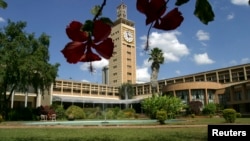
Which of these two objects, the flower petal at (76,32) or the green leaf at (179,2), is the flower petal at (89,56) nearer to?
the flower petal at (76,32)

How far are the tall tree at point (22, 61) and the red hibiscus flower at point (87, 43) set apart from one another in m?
28.1

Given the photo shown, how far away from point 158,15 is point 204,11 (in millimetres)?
87

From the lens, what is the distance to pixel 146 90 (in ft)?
241

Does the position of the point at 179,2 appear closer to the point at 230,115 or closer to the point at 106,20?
the point at 106,20

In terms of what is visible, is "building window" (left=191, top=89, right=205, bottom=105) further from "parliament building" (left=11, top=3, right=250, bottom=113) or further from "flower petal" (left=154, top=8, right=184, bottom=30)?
"flower petal" (left=154, top=8, right=184, bottom=30)

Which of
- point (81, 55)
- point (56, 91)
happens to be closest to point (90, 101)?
point (56, 91)

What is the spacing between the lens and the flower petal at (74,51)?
18.3 inches

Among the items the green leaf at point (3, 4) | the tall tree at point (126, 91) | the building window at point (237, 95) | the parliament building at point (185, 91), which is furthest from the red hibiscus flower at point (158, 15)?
the tall tree at point (126, 91)

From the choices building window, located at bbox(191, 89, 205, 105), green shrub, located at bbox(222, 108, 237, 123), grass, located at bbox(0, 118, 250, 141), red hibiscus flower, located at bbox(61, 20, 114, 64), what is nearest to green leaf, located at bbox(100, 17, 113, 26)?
red hibiscus flower, located at bbox(61, 20, 114, 64)

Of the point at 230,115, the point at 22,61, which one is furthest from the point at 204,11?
the point at 22,61

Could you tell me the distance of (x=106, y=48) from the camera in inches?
18.4

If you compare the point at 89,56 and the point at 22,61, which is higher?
the point at 22,61

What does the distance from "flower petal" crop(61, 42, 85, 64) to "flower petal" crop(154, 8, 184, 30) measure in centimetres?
13

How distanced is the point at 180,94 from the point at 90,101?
16.7 metres
